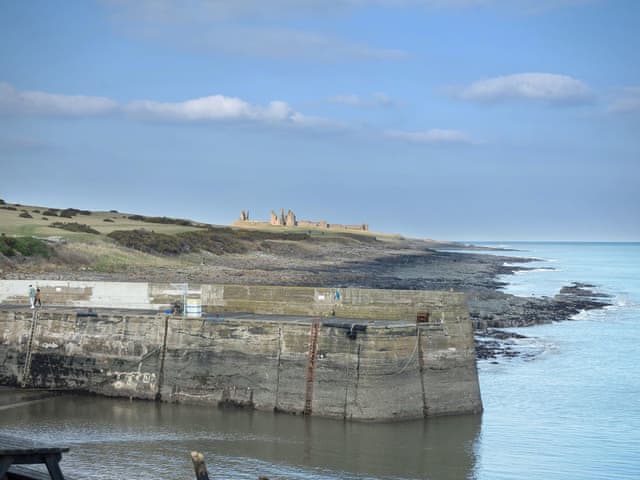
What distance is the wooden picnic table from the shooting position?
13.3 metres

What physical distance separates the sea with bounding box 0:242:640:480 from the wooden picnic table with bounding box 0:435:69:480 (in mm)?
5019

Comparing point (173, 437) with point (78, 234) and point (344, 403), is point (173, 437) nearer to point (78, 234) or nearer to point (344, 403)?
point (344, 403)

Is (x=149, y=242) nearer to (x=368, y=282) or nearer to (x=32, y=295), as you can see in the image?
(x=368, y=282)

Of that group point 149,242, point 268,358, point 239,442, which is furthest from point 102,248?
point 239,442

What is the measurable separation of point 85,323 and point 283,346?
761 centimetres

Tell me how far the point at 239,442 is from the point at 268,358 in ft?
11.3

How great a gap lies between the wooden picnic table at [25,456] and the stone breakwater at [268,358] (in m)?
10.9

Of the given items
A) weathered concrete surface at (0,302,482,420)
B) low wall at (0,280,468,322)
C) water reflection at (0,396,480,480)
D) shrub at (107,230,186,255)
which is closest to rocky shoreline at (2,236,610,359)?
shrub at (107,230,186,255)

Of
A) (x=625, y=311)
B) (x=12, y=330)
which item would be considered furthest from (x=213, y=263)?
(x=12, y=330)

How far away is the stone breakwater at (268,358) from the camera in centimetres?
2364

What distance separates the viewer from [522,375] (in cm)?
3238

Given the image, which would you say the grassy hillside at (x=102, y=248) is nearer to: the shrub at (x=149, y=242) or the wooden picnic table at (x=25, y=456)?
the shrub at (x=149, y=242)

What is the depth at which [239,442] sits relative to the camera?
868 inches

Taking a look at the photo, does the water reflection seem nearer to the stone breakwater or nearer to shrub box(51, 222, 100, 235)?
the stone breakwater
